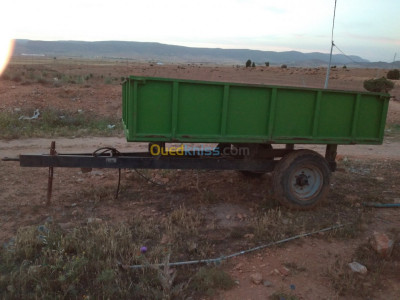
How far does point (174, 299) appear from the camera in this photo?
11.7 feet

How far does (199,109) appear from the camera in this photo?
5.00 m

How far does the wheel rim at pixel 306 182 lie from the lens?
578 cm

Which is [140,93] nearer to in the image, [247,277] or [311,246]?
[247,277]

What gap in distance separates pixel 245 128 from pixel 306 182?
55.6 inches

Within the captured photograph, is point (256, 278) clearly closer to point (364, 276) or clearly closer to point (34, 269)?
point (364, 276)

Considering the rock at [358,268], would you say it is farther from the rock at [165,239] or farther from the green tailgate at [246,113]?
the rock at [165,239]

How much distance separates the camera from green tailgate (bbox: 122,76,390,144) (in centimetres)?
480

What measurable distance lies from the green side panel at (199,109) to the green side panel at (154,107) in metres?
0.17

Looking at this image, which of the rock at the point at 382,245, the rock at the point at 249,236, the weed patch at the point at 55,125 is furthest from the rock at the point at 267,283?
the weed patch at the point at 55,125

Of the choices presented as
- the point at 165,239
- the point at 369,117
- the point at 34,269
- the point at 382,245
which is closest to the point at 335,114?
the point at 369,117

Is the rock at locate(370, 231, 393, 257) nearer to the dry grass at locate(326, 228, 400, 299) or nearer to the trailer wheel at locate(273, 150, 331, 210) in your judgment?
the dry grass at locate(326, 228, 400, 299)

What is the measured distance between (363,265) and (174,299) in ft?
7.21

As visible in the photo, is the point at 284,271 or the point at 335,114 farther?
the point at 335,114

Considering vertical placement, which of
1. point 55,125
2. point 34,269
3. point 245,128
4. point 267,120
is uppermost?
point 267,120
